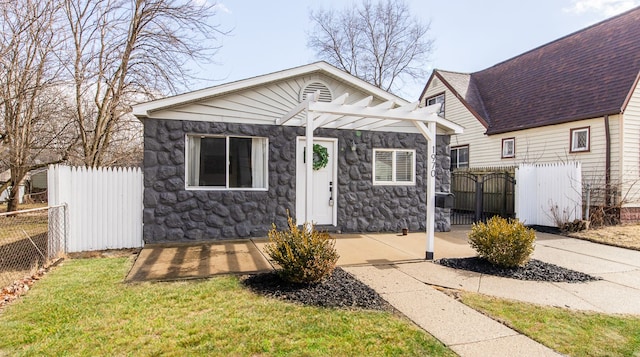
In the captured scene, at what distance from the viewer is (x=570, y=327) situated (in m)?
3.55

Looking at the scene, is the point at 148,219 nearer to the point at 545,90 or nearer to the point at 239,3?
the point at 239,3

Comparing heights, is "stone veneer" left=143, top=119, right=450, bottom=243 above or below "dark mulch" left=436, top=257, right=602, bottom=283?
above

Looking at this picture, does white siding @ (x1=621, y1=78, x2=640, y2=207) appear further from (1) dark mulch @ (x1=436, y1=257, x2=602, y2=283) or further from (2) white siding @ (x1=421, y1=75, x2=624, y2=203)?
(1) dark mulch @ (x1=436, y1=257, x2=602, y2=283)

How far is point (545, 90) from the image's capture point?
44.5ft

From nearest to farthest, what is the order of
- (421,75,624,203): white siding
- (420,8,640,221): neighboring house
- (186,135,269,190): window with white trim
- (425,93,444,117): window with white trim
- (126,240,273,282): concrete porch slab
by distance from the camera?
(126,240,273,282): concrete porch slab, (186,135,269,190): window with white trim, (420,8,640,221): neighboring house, (421,75,624,203): white siding, (425,93,444,117): window with white trim

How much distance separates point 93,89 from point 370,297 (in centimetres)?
1164

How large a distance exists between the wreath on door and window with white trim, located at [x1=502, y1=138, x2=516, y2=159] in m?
9.15

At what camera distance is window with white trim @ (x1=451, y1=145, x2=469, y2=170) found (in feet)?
52.9

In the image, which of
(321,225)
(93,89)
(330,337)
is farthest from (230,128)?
(93,89)

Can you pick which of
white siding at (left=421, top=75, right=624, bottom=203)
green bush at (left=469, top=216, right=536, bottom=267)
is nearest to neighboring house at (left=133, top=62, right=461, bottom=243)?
green bush at (left=469, top=216, right=536, bottom=267)

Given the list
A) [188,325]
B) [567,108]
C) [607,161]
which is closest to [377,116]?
[188,325]

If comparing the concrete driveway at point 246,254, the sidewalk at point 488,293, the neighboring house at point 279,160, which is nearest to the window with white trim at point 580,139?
the neighboring house at point 279,160

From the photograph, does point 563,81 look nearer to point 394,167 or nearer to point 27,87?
point 394,167

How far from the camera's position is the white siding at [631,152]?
9.97 m
